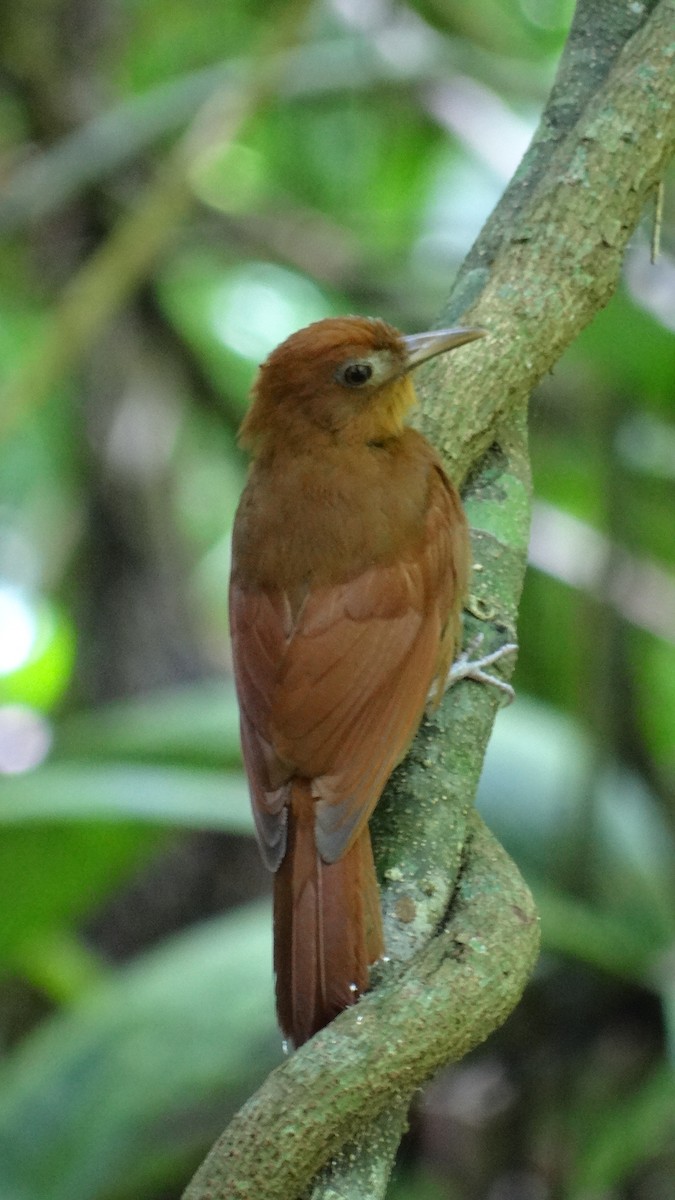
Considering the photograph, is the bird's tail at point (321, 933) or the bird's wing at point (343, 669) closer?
the bird's tail at point (321, 933)

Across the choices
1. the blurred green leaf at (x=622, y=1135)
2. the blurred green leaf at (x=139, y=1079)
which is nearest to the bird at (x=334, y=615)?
the blurred green leaf at (x=139, y=1079)

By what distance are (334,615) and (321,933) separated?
1.90ft

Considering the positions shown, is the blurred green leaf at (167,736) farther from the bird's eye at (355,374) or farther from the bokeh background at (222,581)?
the bird's eye at (355,374)

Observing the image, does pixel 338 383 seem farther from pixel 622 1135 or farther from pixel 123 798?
pixel 622 1135

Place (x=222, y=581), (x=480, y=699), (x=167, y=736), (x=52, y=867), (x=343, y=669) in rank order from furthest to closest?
(x=222, y=581), (x=167, y=736), (x=52, y=867), (x=343, y=669), (x=480, y=699)

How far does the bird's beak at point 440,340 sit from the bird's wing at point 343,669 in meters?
0.17

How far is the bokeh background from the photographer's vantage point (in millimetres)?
→ 2713

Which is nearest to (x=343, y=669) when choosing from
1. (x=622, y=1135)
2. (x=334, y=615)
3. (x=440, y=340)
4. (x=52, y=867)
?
(x=334, y=615)

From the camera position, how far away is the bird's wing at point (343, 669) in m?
1.94

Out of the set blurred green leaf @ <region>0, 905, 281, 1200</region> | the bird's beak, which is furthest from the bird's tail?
blurred green leaf @ <region>0, 905, 281, 1200</region>

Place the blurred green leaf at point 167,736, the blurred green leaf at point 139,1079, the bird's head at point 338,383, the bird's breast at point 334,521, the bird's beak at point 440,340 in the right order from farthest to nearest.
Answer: the blurred green leaf at point 167,736
the blurred green leaf at point 139,1079
the bird's head at point 338,383
the bird's breast at point 334,521
the bird's beak at point 440,340

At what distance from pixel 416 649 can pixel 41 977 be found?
4.94ft

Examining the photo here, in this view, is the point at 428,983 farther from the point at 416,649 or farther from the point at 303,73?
the point at 303,73

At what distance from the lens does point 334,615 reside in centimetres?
217
